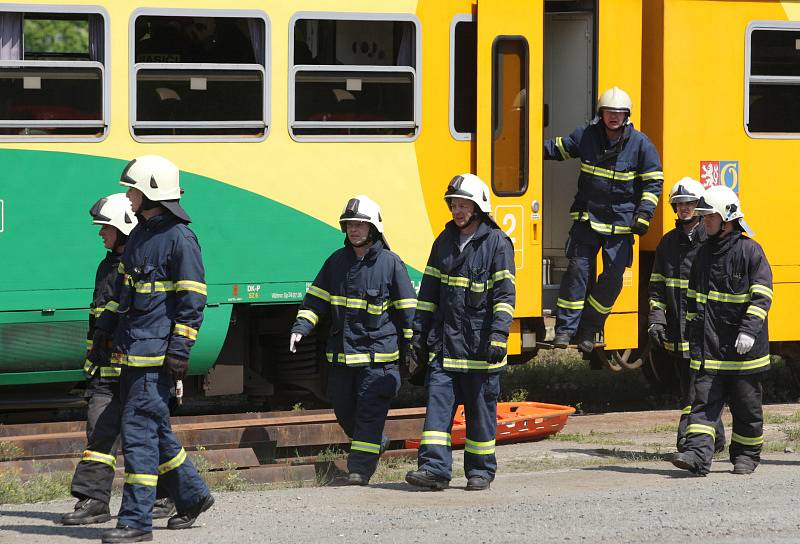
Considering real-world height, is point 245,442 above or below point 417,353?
below

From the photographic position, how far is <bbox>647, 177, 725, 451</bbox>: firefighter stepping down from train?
31.7 ft

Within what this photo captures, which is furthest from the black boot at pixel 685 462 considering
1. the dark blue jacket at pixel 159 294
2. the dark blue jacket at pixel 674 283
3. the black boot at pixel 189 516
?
the dark blue jacket at pixel 159 294

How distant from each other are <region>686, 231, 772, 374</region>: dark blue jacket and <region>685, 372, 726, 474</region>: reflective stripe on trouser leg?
10 centimetres

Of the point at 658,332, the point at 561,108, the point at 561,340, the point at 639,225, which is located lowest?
the point at 561,340

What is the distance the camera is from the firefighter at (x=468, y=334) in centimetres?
850

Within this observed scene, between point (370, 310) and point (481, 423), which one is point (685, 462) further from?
point (370, 310)

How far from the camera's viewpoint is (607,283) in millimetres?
10695

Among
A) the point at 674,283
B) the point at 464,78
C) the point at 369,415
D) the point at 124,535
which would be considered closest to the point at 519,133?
the point at 464,78

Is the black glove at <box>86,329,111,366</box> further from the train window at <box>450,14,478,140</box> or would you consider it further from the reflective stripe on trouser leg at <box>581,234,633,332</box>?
the reflective stripe on trouser leg at <box>581,234,633,332</box>

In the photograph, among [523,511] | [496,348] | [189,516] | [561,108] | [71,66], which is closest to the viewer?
[189,516]

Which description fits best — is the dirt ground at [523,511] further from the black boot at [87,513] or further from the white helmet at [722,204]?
the white helmet at [722,204]

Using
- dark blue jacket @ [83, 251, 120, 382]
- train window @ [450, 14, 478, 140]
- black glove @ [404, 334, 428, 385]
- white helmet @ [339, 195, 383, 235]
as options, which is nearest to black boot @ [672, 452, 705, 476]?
black glove @ [404, 334, 428, 385]

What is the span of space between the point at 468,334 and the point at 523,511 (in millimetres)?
1343

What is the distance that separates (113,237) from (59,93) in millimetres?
2233
